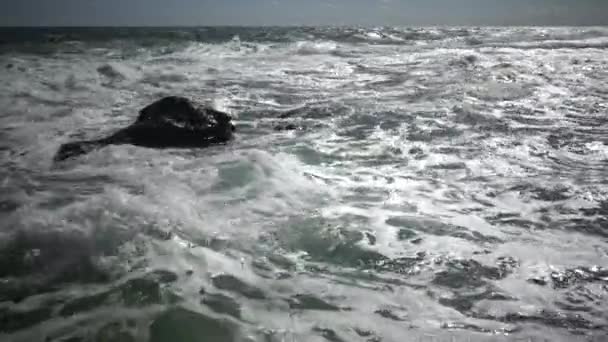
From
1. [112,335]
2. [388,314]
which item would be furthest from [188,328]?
[388,314]

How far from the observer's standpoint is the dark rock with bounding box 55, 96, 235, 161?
6.76m

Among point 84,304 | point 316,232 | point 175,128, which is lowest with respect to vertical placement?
point 84,304

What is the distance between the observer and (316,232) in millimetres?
3861

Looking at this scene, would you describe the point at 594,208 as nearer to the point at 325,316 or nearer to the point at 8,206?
the point at 325,316

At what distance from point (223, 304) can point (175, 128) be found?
4.58m

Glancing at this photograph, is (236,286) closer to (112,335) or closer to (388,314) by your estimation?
(112,335)

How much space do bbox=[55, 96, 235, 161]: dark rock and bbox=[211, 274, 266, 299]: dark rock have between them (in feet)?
13.0

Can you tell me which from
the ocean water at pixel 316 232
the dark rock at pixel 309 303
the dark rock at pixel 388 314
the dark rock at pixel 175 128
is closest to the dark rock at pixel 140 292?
the ocean water at pixel 316 232

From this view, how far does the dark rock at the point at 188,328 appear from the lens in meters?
2.53

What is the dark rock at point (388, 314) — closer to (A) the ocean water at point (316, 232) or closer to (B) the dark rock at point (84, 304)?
(A) the ocean water at point (316, 232)

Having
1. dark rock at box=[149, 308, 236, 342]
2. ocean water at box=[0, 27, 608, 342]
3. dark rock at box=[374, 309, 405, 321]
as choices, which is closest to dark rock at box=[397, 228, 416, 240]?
ocean water at box=[0, 27, 608, 342]

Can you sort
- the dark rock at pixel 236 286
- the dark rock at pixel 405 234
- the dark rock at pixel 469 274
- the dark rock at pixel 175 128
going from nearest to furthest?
the dark rock at pixel 236 286, the dark rock at pixel 469 274, the dark rock at pixel 405 234, the dark rock at pixel 175 128

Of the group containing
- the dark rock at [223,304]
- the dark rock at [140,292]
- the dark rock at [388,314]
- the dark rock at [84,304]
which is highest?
the dark rock at [388,314]

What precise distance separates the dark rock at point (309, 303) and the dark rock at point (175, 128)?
14.3 ft
